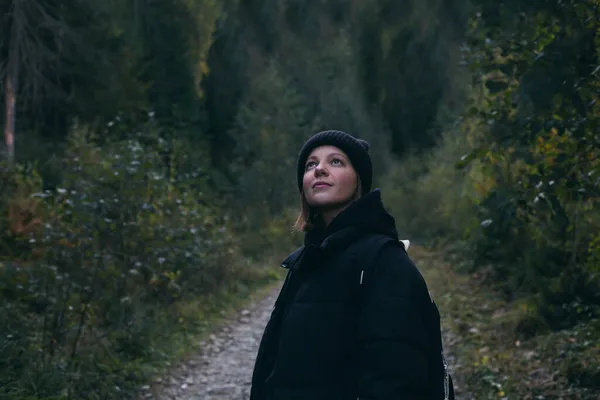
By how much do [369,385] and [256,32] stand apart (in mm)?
38401

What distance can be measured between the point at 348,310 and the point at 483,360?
21.7ft

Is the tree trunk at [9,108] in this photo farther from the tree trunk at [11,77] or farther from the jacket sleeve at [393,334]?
the jacket sleeve at [393,334]

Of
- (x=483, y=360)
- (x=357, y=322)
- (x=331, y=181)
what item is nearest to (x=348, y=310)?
(x=357, y=322)

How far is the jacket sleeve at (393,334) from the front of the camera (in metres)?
2.20

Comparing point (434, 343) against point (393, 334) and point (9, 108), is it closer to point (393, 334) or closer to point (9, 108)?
point (393, 334)

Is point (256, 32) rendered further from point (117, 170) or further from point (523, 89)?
point (523, 89)

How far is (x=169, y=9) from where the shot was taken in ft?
86.8

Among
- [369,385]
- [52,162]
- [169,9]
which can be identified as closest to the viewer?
[369,385]

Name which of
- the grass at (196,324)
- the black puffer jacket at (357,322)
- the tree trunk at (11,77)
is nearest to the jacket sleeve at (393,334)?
the black puffer jacket at (357,322)

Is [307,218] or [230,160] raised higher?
[230,160]

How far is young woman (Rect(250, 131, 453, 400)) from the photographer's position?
2.24 m

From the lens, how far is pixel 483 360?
8.51m

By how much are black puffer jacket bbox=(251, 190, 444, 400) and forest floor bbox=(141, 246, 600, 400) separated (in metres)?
5.07

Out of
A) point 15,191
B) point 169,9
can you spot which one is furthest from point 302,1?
point 15,191
